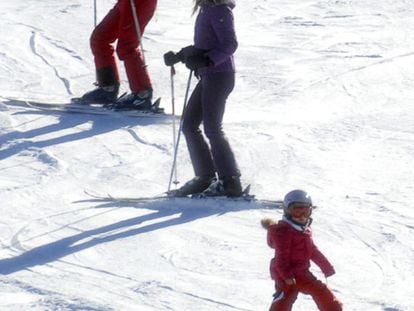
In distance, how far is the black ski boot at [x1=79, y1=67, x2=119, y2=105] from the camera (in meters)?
10.9

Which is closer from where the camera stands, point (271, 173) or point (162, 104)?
point (271, 173)

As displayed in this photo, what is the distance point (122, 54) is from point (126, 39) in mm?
140

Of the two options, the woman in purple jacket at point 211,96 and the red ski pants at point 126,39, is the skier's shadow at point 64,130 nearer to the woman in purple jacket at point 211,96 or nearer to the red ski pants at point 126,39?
the red ski pants at point 126,39

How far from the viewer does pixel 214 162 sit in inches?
325

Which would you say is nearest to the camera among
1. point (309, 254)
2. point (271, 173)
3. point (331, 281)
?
point (309, 254)

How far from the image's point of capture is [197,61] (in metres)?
7.85

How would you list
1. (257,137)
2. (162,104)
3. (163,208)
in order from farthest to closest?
1. (162,104)
2. (257,137)
3. (163,208)

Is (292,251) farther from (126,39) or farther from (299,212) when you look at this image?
(126,39)

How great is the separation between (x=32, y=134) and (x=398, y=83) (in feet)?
11.9

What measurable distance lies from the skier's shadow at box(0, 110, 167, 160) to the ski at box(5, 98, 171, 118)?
7 cm

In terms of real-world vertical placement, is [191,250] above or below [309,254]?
below

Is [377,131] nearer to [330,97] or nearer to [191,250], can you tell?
[330,97]

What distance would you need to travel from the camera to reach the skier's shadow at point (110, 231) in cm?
717

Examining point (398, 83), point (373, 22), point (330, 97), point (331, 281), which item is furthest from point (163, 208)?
point (373, 22)
